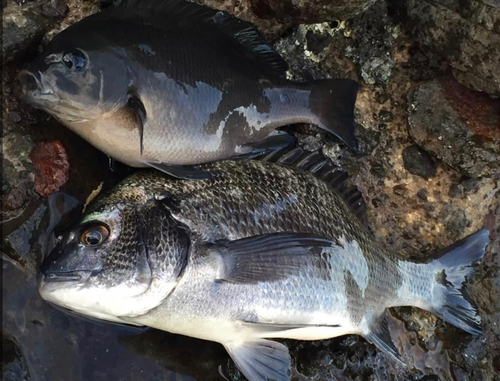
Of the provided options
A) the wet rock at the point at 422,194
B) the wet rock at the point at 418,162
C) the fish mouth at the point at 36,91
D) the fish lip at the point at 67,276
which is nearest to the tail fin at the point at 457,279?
the wet rock at the point at 422,194

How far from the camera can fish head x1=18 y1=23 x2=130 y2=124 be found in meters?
1.75

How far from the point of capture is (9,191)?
204 centimetres

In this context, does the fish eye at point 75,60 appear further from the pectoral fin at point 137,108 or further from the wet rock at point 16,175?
the wet rock at point 16,175

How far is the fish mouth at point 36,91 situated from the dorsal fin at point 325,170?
2.98 feet

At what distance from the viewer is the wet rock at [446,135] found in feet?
8.11

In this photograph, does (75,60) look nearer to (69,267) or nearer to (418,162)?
(69,267)

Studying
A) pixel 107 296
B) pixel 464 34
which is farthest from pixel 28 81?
pixel 464 34

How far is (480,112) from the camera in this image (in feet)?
8.11

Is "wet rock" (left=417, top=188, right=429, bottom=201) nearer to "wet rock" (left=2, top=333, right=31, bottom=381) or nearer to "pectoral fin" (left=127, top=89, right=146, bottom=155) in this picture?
"pectoral fin" (left=127, top=89, right=146, bottom=155)

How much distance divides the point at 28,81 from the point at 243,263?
953 mm

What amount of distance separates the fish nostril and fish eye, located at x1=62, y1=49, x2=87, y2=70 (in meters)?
0.11

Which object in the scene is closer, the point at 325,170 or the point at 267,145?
the point at 267,145

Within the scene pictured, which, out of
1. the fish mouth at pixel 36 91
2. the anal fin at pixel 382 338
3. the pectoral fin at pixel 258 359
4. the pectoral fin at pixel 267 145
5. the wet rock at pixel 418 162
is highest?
the fish mouth at pixel 36 91

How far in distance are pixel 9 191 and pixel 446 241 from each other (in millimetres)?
2019
